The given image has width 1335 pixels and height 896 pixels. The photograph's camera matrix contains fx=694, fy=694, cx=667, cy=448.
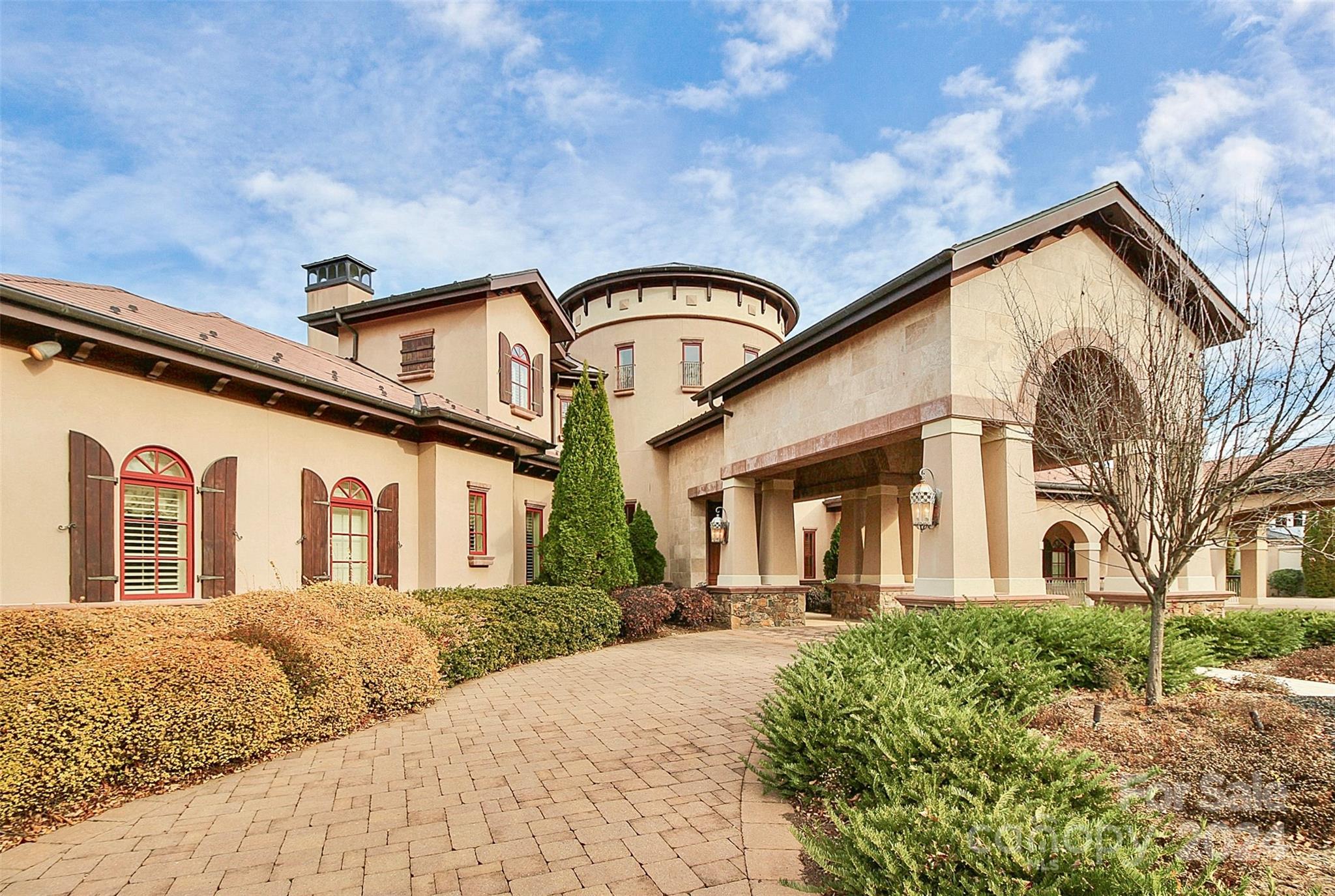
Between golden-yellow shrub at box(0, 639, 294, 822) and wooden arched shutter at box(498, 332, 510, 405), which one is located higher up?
wooden arched shutter at box(498, 332, 510, 405)

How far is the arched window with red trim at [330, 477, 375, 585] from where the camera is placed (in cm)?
1030

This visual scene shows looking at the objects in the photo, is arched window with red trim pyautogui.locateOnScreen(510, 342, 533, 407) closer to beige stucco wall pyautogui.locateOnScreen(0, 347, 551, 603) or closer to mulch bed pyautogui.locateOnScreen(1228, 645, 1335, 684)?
beige stucco wall pyautogui.locateOnScreen(0, 347, 551, 603)

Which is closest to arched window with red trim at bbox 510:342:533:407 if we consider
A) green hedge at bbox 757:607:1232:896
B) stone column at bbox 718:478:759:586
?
stone column at bbox 718:478:759:586

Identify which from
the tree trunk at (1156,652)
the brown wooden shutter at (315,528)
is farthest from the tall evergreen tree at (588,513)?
the tree trunk at (1156,652)

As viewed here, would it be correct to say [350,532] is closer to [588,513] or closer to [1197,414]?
[588,513]

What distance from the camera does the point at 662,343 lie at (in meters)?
21.8

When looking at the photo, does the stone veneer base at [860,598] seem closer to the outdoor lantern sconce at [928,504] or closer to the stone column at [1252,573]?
the outdoor lantern sconce at [928,504]

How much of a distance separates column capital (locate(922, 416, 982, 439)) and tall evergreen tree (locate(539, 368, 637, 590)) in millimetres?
6858

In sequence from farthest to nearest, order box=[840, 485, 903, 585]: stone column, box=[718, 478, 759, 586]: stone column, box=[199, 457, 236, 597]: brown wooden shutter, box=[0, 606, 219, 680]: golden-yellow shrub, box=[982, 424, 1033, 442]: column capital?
box=[840, 485, 903, 585]: stone column → box=[718, 478, 759, 586]: stone column → box=[982, 424, 1033, 442]: column capital → box=[199, 457, 236, 597]: brown wooden shutter → box=[0, 606, 219, 680]: golden-yellow shrub

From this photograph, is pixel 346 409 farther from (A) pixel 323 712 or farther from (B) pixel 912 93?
(B) pixel 912 93

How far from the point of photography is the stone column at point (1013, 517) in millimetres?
8906

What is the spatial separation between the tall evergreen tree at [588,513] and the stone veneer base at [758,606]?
2.28 metres

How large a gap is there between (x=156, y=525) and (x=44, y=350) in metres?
2.16

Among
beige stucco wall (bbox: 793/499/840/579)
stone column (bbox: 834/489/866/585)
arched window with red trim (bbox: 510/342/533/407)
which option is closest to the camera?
arched window with red trim (bbox: 510/342/533/407)
